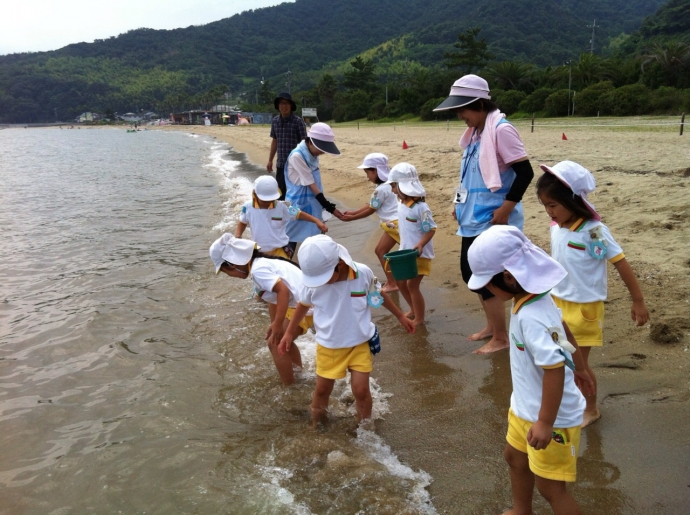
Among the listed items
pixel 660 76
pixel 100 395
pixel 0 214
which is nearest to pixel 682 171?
pixel 100 395

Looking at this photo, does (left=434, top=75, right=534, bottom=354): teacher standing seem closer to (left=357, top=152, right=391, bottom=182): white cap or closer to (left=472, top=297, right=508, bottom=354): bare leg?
(left=472, top=297, right=508, bottom=354): bare leg

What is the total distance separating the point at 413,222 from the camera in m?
4.64

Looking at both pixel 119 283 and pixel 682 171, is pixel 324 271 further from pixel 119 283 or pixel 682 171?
pixel 682 171

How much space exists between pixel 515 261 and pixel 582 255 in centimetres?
95

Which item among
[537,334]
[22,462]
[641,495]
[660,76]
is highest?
Answer: [660,76]

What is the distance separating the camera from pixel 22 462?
11.3ft

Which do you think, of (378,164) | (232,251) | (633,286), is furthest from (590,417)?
(378,164)

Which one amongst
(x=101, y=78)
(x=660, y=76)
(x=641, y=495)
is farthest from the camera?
Answer: (x=101, y=78)

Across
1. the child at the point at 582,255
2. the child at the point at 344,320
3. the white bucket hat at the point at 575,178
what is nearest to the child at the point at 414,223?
the child at the point at 344,320

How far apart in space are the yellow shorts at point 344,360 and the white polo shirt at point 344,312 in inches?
2.0

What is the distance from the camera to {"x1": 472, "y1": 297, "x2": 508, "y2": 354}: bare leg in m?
4.04

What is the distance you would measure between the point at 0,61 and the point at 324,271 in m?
231

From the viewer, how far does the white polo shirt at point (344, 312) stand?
3.11 metres

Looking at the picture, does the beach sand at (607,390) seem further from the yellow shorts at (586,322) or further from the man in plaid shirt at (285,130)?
the man in plaid shirt at (285,130)
